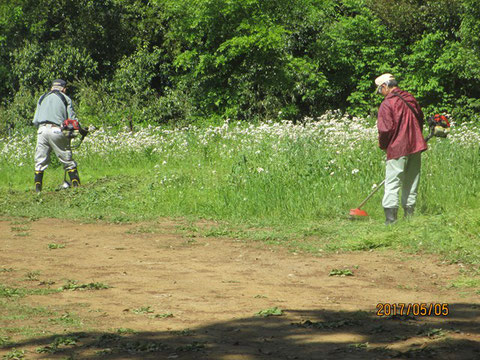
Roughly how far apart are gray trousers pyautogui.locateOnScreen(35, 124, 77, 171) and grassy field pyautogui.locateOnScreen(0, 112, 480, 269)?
22.5 inches

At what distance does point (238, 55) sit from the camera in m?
26.3

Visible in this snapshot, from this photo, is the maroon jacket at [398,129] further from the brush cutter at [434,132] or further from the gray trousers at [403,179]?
the brush cutter at [434,132]

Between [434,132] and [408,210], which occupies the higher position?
[434,132]

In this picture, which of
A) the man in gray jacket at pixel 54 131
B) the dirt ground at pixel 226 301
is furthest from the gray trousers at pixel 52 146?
the dirt ground at pixel 226 301

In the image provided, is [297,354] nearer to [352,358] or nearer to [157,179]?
[352,358]

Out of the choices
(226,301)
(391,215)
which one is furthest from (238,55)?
(226,301)

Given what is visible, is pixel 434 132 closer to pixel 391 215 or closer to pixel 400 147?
pixel 400 147

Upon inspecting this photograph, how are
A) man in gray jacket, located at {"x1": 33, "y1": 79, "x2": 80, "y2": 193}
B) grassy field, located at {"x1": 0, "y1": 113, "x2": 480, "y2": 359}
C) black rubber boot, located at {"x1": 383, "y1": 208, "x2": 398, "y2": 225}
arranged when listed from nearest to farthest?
grassy field, located at {"x1": 0, "y1": 113, "x2": 480, "y2": 359} < black rubber boot, located at {"x1": 383, "y1": 208, "x2": 398, "y2": 225} < man in gray jacket, located at {"x1": 33, "y1": 79, "x2": 80, "y2": 193}

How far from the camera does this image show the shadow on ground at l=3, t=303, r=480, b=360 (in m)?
4.14

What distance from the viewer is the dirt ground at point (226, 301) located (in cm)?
430

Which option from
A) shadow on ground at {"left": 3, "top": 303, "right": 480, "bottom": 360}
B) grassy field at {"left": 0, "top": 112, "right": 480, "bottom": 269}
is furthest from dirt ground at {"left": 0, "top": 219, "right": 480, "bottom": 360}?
grassy field at {"left": 0, "top": 112, "right": 480, "bottom": 269}
